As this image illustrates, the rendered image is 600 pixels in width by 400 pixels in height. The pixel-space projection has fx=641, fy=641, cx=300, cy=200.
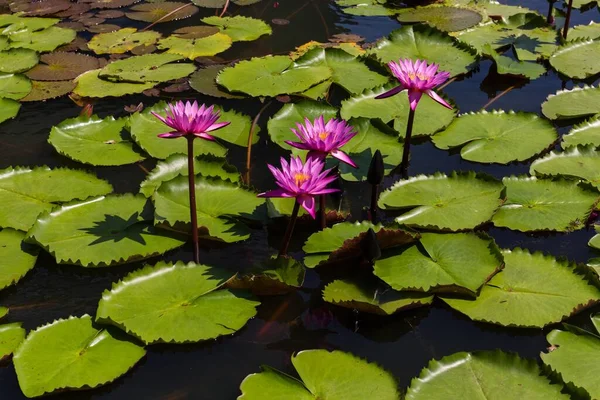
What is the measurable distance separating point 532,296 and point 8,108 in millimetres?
3730

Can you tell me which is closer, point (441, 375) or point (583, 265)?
point (441, 375)

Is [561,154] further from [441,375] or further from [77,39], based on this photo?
[77,39]

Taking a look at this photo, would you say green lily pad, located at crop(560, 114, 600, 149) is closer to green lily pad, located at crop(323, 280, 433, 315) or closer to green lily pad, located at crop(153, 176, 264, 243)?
green lily pad, located at crop(323, 280, 433, 315)

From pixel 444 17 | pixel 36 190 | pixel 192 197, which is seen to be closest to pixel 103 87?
pixel 36 190

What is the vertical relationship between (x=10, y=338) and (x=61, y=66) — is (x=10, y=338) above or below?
below

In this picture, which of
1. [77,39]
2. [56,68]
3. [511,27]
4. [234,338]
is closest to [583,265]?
[234,338]

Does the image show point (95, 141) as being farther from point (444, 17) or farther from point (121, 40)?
point (444, 17)

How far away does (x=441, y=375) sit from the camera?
233 cm

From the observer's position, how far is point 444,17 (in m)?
6.04

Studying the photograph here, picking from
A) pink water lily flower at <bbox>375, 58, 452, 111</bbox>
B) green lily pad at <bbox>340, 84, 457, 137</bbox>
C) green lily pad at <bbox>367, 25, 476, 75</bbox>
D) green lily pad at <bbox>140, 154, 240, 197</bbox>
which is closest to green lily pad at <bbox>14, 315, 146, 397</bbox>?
green lily pad at <bbox>140, 154, 240, 197</bbox>

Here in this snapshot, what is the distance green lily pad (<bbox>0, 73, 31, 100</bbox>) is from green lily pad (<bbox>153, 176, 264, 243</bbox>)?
215cm

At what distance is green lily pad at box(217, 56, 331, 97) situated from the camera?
15.1 feet

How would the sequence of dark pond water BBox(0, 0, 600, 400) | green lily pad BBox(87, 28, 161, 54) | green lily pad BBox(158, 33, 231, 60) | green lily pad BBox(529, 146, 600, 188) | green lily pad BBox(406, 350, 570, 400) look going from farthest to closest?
A: 1. green lily pad BBox(87, 28, 161, 54)
2. green lily pad BBox(158, 33, 231, 60)
3. green lily pad BBox(529, 146, 600, 188)
4. dark pond water BBox(0, 0, 600, 400)
5. green lily pad BBox(406, 350, 570, 400)

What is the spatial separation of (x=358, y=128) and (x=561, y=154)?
117cm
